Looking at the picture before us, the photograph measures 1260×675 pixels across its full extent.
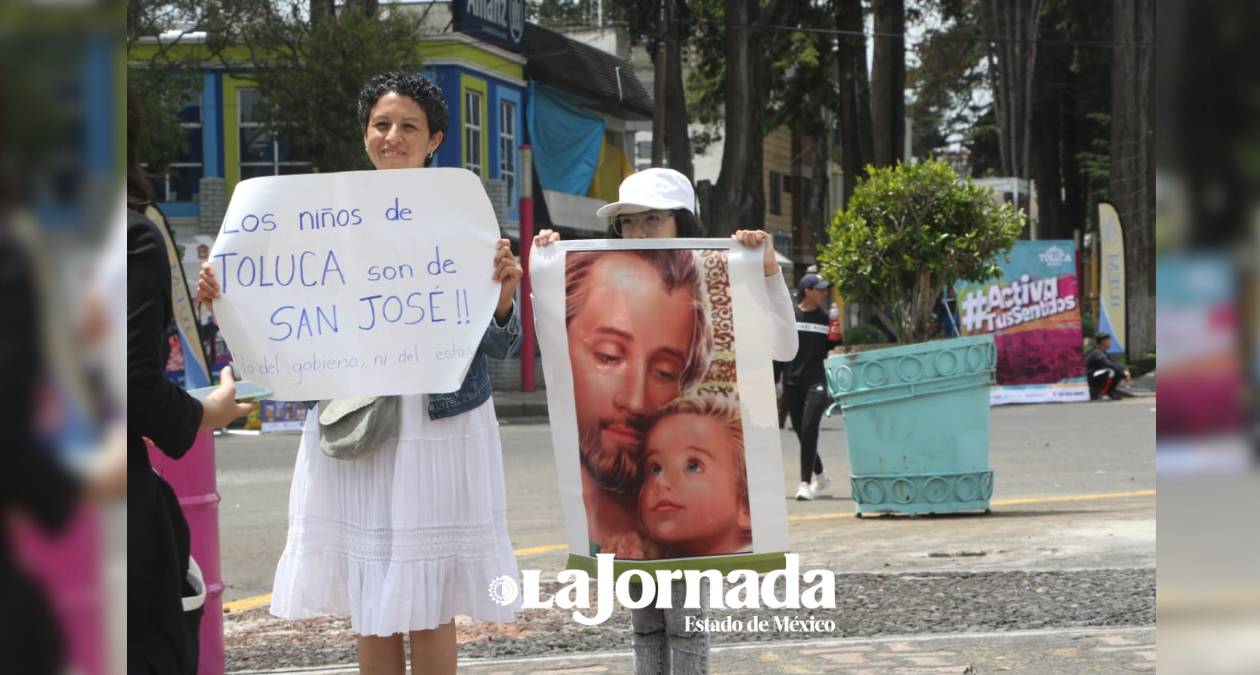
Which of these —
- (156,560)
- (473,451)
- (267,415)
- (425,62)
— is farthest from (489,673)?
(425,62)

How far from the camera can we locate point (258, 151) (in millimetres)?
30453

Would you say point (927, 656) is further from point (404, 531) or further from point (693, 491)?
point (404, 531)

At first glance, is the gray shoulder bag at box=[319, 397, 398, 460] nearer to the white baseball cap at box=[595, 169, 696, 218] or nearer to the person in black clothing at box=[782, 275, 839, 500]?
the white baseball cap at box=[595, 169, 696, 218]

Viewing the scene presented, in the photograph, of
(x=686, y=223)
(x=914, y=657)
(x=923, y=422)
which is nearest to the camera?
(x=686, y=223)

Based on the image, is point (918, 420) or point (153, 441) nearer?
point (153, 441)

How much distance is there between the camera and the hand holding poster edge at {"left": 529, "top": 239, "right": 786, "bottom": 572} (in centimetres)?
460

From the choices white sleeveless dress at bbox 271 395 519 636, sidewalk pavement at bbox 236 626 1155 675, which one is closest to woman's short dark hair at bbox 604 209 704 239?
white sleeveless dress at bbox 271 395 519 636

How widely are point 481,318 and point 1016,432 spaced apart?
1466 centimetres

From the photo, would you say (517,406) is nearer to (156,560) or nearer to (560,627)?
(560,627)

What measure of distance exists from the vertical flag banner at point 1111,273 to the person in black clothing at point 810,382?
16.5 metres

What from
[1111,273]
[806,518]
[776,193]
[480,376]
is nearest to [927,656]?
[480,376]

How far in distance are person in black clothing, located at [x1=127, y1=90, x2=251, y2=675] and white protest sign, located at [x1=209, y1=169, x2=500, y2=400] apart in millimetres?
1163

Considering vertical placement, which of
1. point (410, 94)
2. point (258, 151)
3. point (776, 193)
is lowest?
point (410, 94)

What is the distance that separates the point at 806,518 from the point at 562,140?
83.5 ft
